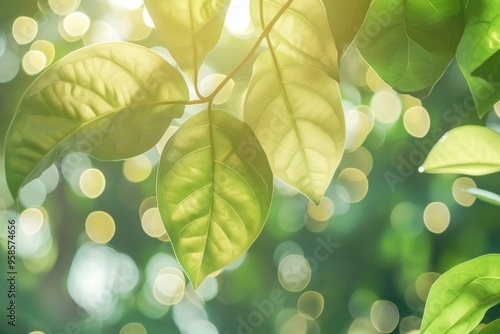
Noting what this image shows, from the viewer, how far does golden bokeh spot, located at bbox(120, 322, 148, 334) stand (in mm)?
1771

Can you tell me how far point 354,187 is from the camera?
1576mm

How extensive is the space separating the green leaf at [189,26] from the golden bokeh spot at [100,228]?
1.50 metres

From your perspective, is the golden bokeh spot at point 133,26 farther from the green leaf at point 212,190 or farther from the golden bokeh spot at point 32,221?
the green leaf at point 212,190

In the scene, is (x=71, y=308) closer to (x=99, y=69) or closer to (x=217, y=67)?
(x=217, y=67)

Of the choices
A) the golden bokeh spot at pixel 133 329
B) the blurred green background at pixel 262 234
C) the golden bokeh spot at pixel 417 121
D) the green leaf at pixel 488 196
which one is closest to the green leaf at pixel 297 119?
the green leaf at pixel 488 196

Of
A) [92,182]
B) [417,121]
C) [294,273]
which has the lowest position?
[294,273]

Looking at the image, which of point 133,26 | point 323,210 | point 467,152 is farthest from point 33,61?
point 467,152

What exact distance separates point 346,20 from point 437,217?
58.2 inches

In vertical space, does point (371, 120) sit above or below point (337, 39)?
below

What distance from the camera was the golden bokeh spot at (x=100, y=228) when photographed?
5.47 ft

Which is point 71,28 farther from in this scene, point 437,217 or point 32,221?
point 437,217

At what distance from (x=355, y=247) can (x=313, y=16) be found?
1.40m

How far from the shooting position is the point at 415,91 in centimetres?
23

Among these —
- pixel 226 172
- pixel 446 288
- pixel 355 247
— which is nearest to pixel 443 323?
pixel 446 288
